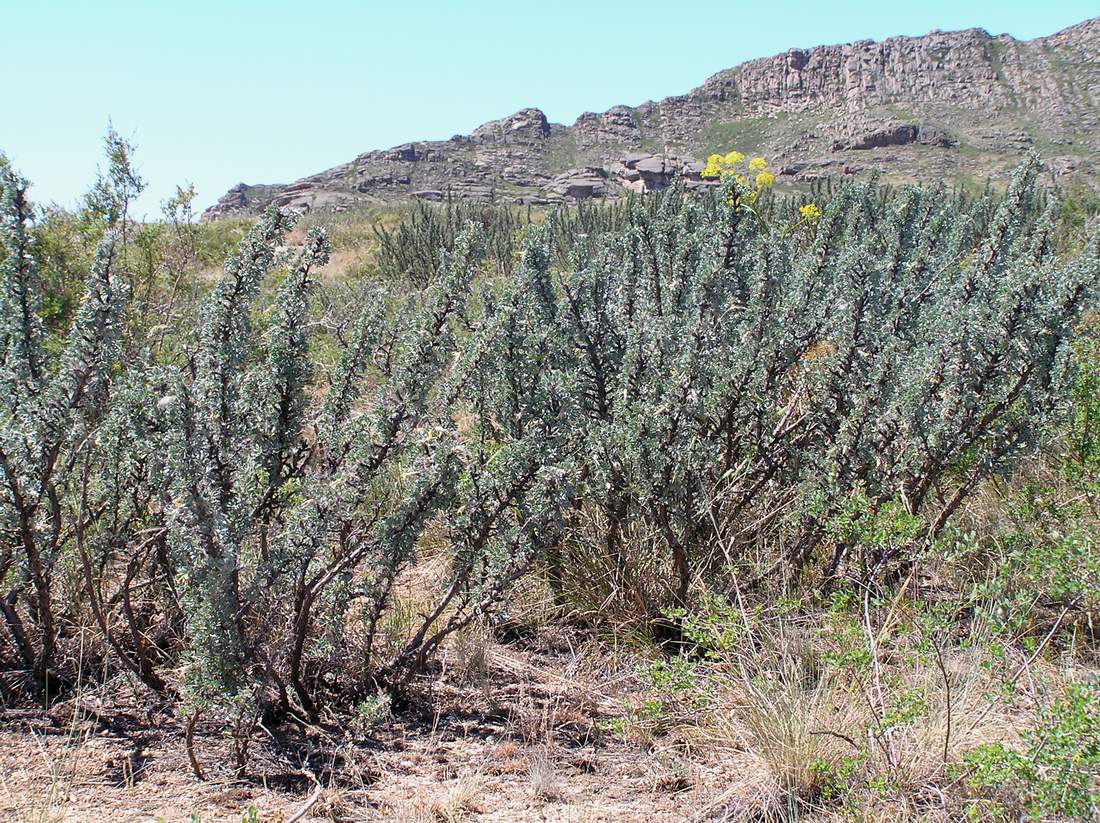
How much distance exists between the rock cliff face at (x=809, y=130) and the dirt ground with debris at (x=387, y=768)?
6300 centimetres

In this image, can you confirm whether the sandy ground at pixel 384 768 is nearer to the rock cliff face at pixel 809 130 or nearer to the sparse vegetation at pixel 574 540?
the sparse vegetation at pixel 574 540

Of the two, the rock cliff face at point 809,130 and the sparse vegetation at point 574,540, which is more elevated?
the rock cliff face at point 809,130

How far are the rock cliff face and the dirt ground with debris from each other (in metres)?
63.0

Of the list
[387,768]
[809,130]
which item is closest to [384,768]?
[387,768]

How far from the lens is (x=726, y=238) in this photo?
3924mm

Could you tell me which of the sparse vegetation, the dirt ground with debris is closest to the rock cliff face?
the sparse vegetation

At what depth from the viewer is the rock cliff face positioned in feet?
234

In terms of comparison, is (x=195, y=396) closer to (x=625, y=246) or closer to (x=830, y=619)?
(x=830, y=619)

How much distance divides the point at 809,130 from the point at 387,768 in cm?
9775

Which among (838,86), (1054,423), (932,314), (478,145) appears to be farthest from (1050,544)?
(838,86)

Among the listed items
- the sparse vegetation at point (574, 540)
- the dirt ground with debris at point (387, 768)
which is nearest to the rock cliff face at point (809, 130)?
the sparse vegetation at point (574, 540)

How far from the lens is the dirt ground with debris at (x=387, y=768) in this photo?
7.37ft

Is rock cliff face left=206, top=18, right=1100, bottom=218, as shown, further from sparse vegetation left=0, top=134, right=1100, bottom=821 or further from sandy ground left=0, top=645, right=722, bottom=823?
sandy ground left=0, top=645, right=722, bottom=823

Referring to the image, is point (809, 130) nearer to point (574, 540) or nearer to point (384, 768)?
point (574, 540)
